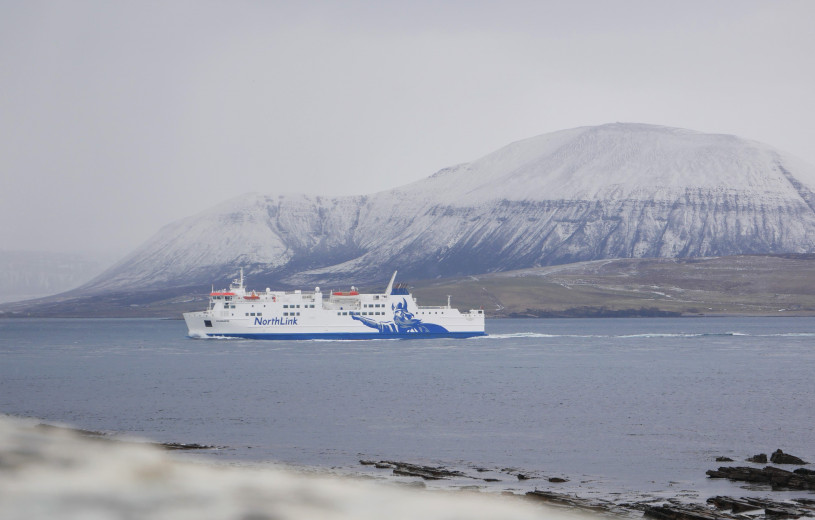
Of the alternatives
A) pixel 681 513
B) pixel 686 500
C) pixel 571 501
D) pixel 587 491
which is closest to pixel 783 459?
pixel 686 500

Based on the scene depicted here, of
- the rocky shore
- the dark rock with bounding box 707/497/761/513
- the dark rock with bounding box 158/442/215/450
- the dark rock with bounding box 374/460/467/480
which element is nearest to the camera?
the rocky shore

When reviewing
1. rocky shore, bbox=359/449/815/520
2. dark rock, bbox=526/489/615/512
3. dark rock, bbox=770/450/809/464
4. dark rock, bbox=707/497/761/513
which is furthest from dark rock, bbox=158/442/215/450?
dark rock, bbox=770/450/809/464

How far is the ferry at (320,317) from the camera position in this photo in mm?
118250

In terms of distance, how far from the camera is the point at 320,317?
389 ft

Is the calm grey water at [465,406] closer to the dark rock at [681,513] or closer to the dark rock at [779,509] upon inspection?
the dark rock at [779,509]

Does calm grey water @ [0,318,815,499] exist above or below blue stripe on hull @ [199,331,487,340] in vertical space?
below

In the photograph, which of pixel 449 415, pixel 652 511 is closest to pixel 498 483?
pixel 652 511

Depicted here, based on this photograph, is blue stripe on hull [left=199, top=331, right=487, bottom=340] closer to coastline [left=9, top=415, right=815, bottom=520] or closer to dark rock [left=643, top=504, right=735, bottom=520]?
coastline [left=9, top=415, right=815, bottom=520]

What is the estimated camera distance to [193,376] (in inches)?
3056

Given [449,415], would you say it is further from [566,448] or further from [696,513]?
[696,513]

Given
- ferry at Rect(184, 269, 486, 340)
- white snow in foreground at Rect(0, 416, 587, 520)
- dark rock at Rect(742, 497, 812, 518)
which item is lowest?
dark rock at Rect(742, 497, 812, 518)

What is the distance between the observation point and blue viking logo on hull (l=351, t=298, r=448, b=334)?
119 meters

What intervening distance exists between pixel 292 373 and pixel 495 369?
1734 centimetres

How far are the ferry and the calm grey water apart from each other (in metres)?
8.72
